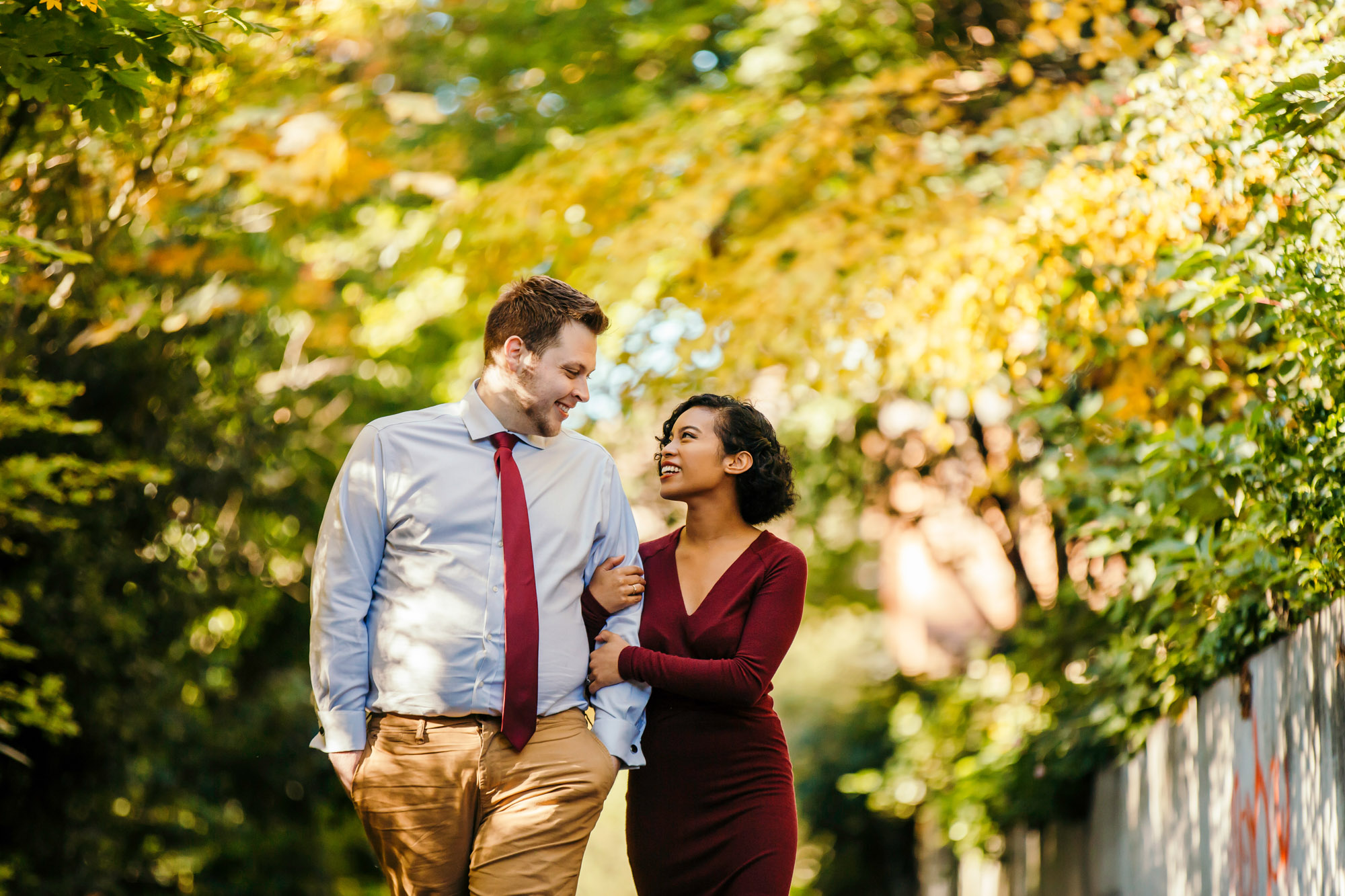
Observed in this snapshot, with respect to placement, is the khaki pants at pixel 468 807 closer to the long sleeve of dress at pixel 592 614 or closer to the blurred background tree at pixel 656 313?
the long sleeve of dress at pixel 592 614

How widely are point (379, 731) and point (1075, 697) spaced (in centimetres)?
533

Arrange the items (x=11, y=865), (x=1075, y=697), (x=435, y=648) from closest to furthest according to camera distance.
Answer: (x=435, y=648), (x=11, y=865), (x=1075, y=697)

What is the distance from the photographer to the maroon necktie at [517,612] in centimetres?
299

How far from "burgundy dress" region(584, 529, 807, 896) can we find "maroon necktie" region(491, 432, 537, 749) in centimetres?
35

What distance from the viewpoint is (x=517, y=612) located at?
3.04 metres

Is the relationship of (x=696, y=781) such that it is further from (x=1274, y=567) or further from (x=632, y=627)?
(x=1274, y=567)

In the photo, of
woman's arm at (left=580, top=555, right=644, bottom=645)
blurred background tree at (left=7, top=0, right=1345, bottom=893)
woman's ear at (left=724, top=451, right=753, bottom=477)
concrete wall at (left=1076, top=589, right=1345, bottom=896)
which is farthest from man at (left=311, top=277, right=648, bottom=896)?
concrete wall at (left=1076, top=589, right=1345, bottom=896)

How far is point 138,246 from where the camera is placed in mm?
6660

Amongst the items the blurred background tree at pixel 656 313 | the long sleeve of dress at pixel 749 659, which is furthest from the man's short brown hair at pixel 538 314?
the blurred background tree at pixel 656 313

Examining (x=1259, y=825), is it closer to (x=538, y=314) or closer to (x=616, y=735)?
(x=616, y=735)

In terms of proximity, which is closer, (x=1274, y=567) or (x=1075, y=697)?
(x=1274, y=567)

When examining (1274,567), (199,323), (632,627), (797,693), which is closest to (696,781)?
(632,627)

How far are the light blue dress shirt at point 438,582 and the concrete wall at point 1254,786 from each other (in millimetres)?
1927

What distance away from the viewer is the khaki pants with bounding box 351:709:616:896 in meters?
2.97
